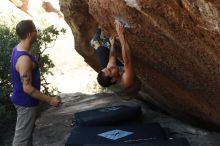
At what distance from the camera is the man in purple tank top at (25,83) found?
540cm

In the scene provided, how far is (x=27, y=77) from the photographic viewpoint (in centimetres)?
539

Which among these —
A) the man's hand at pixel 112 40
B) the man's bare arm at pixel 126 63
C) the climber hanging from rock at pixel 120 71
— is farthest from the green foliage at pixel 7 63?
the man's bare arm at pixel 126 63

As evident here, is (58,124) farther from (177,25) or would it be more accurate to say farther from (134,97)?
(177,25)

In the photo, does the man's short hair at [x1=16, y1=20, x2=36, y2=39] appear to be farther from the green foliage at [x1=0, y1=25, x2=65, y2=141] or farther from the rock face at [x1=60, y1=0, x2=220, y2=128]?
the green foliage at [x1=0, y1=25, x2=65, y2=141]

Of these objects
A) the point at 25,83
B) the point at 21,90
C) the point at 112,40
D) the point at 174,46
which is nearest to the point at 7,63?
the point at 21,90

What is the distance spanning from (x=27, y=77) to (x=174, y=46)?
174cm

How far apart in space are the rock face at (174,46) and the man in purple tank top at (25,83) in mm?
1061

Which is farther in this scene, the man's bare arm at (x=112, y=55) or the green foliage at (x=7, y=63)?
the green foliage at (x=7, y=63)

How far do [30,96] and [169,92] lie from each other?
7.14 ft

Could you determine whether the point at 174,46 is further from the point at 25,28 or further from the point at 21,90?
the point at 21,90

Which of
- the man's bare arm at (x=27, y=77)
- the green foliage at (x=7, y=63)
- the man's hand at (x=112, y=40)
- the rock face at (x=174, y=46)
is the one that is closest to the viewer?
the rock face at (x=174, y=46)

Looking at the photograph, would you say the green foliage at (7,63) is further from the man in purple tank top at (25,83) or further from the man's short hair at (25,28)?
the man's short hair at (25,28)

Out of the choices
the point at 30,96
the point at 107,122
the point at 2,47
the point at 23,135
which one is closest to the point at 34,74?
the point at 30,96

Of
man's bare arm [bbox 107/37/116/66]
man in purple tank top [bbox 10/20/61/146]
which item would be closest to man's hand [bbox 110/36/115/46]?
man's bare arm [bbox 107/37/116/66]
